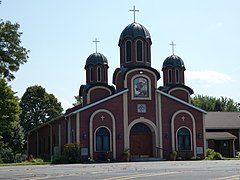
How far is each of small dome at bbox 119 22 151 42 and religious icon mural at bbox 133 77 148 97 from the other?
14.3 ft

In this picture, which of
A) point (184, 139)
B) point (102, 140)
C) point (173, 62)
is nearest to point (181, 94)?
point (173, 62)

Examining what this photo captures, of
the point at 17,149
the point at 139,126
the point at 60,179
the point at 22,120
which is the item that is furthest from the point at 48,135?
the point at 60,179

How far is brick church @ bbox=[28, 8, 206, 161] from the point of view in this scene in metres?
42.1

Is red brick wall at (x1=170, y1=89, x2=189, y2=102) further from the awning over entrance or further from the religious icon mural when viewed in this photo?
the religious icon mural

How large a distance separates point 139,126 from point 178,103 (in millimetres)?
4061

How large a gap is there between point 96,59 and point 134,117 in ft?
29.3

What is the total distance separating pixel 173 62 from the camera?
50.9 m

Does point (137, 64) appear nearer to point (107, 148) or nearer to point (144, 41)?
point (144, 41)

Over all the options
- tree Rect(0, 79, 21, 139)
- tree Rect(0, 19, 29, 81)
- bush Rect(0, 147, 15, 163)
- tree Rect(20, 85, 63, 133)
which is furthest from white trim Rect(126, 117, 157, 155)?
tree Rect(20, 85, 63, 133)

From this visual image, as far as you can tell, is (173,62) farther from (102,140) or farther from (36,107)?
(36,107)

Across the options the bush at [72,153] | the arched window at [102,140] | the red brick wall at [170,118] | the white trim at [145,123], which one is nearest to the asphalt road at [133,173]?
the bush at [72,153]

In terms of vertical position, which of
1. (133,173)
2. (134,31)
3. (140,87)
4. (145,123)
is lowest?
(133,173)

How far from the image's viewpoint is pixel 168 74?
5122 centimetres

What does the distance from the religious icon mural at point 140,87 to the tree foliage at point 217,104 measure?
44.9 meters
